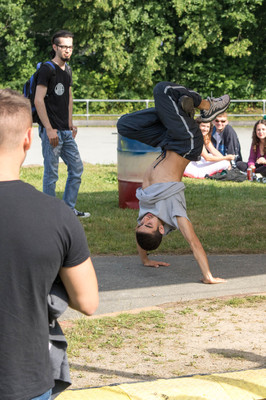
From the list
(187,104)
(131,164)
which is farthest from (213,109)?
(131,164)

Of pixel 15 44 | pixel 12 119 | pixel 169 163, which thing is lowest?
pixel 169 163

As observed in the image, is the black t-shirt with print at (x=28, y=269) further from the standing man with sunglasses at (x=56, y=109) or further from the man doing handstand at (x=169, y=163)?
the standing man with sunglasses at (x=56, y=109)

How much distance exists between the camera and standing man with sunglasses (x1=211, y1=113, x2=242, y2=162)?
40.3 ft

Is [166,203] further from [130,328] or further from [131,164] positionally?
[131,164]

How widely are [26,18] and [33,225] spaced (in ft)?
101

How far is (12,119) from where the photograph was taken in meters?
2.20

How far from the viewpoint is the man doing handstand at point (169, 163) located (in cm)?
609

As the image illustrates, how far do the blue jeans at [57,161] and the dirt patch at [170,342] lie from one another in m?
3.12

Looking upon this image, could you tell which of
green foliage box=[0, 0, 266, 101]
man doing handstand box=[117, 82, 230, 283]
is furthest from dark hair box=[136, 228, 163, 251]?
green foliage box=[0, 0, 266, 101]

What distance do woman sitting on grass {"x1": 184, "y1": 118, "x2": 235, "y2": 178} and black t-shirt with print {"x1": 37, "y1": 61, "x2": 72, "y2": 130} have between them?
3.97 m

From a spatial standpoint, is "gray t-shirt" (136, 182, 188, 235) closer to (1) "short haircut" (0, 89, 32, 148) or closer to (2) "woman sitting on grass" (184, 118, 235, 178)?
(1) "short haircut" (0, 89, 32, 148)

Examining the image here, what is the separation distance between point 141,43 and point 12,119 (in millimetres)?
30086

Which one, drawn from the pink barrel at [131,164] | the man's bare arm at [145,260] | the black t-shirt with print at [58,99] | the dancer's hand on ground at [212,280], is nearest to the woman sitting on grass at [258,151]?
the pink barrel at [131,164]

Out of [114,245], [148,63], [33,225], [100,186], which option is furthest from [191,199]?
[148,63]
